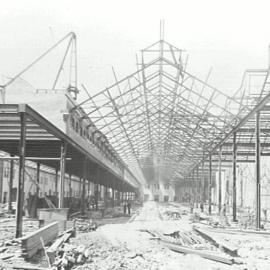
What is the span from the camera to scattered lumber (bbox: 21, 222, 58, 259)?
1034 centimetres

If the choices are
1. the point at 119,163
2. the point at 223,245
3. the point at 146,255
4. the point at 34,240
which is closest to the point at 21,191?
the point at 34,240

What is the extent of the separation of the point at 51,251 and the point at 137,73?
19145 mm

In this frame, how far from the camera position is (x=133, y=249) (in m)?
12.9

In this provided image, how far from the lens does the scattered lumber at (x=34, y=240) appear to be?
10.3 m

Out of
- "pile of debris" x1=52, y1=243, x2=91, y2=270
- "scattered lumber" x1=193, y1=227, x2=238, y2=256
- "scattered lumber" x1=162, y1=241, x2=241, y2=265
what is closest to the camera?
"pile of debris" x1=52, y1=243, x2=91, y2=270

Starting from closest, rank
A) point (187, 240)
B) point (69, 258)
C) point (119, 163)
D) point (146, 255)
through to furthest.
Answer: point (69, 258), point (146, 255), point (187, 240), point (119, 163)

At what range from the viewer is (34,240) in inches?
444

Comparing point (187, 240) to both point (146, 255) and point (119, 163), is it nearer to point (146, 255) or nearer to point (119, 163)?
point (146, 255)

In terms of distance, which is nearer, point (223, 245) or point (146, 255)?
point (146, 255)

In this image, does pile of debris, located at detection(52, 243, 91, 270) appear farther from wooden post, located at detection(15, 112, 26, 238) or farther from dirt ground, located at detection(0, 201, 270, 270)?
wooden post, located at detection(15, 112, 26, 238)

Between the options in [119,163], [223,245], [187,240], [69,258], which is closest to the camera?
[69,258]

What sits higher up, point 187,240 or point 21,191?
point 21,191

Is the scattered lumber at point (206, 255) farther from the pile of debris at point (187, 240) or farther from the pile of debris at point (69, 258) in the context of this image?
the pile of debris at point (69, 258)

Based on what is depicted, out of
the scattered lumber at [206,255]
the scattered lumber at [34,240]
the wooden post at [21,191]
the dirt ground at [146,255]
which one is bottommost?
the dirt ground at [146,255]
